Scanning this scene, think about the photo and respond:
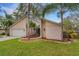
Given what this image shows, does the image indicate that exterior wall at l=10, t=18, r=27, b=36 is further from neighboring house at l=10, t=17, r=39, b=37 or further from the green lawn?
the green lawn

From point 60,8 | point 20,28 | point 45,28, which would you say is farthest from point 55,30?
point 20,28

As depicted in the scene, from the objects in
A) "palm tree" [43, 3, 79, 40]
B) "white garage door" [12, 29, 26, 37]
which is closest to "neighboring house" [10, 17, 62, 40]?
"white garage door" [12, 29, 26, 37]

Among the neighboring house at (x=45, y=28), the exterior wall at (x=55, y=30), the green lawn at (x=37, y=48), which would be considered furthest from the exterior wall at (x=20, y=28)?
the exterior wall at (x=55, y=30)

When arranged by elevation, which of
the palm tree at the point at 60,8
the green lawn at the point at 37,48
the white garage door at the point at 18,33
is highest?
the palm tree at the point at 60,8

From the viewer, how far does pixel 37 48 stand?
6547 mm

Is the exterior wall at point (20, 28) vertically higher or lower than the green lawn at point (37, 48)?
higher

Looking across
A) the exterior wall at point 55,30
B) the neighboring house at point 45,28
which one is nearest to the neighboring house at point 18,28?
the neighboring house at point 45,28

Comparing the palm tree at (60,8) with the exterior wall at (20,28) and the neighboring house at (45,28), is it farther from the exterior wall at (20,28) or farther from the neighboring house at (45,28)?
the exterior wall at (20,28)

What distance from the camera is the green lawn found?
653 centimetres

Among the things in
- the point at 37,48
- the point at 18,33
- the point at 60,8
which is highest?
the point at 60,8

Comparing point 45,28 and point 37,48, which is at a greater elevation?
point 45,28

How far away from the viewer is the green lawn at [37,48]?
6527 mm

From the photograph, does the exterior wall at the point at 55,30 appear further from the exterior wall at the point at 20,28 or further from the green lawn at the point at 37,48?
the exterior wall at the point at 20,28

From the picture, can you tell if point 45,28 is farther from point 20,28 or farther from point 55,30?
point 20,28
